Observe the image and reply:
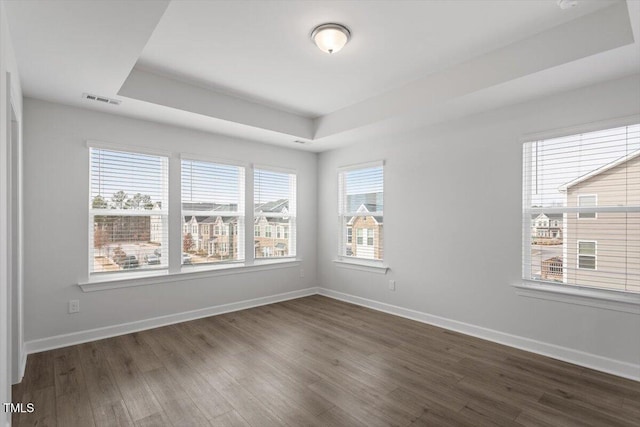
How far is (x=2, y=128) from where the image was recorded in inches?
70.0

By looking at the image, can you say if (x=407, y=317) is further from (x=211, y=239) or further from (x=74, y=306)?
(x=74, y=306)

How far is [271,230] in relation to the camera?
5.30m

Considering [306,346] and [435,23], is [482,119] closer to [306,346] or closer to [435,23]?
[435,23]

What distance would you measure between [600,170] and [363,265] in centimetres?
302

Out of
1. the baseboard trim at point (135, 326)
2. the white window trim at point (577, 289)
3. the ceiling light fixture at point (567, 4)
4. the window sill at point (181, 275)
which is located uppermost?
the ceiling light fixture at point (567, 4)

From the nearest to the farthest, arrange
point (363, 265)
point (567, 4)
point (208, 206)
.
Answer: point (567, 4)
point (208, 206)
point (363, 265)

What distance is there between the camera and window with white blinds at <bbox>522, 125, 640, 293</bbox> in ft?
9.26

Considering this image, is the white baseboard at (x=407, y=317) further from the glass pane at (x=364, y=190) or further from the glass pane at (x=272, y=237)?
the glass pane at (x=364, y=190)

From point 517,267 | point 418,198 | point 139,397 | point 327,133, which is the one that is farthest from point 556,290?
point 139,397

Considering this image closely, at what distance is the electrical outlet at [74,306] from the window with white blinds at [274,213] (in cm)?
228

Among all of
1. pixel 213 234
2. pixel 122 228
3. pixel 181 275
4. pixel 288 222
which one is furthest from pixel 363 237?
pixel 122 228

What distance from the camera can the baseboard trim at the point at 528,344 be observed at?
2.81 m

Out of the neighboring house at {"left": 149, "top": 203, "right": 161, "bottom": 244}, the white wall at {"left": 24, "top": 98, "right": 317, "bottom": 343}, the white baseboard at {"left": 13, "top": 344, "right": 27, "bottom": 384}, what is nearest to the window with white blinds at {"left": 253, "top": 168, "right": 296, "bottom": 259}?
the white wall at {"left": 24, "top": 98, "right": 317, "bottom": 343}

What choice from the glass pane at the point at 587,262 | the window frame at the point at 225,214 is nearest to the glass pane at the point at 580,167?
the glass pane at the point at 587,262
